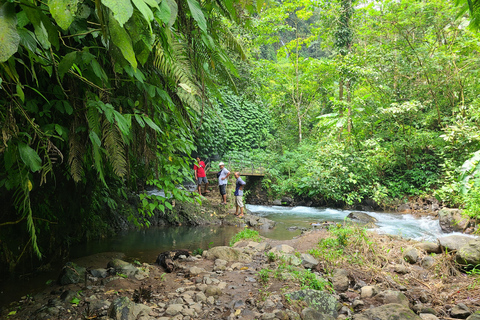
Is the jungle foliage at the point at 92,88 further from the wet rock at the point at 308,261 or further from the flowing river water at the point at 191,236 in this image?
the wet rock at the point at 308,261

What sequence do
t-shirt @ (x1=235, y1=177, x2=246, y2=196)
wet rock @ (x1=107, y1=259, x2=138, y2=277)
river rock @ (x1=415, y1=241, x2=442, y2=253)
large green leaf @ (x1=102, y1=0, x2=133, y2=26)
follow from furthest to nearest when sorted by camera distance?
t-shirt @ (x1=235, y1=177, x2=246, y2=196)
river rock @ (x1=415, y1=241, x2=442, y2=253)
wet rock @ (x1=107, y1=259, x2=138, y2=277)
large green leaf @ (x1=102, y1=0, x2=133, y2=26)

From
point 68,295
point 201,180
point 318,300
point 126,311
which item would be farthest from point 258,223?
point 126,311

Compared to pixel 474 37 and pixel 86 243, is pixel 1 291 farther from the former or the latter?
pixel 474 37

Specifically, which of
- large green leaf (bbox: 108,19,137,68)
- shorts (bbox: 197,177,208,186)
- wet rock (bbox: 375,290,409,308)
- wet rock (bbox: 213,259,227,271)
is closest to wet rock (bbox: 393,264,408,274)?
wet rock (bbox: 375,290,409,308)

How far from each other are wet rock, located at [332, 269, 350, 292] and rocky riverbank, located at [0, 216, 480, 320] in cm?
1

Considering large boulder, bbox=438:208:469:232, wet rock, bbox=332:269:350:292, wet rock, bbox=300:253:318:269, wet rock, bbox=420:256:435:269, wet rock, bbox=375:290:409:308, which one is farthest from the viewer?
large boulder, bbox=438:208:469:232

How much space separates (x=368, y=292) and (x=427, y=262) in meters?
1.83

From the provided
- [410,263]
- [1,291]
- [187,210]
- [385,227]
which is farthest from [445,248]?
[187,210]

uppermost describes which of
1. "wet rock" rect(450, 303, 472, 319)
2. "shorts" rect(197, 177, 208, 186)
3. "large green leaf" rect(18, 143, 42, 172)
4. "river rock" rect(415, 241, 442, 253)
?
"shorts" rect(197, 177, 208, 186)

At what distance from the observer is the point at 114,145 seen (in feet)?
6.15

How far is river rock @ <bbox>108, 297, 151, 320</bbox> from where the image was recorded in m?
2.70

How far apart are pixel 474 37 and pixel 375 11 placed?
426cm

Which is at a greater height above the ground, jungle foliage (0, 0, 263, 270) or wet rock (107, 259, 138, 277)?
jungle foliage (0, 0, 263, 270)

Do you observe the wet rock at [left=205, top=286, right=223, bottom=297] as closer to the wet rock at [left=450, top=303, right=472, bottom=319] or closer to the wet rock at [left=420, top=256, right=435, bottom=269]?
the wet rock at [left=450, top=303, right=472, bottom=319]
